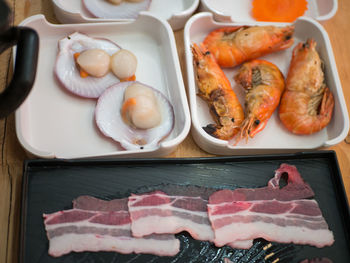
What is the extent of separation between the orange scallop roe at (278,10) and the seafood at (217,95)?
41cm

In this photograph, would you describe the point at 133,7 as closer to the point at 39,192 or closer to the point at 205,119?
the point at 205,119

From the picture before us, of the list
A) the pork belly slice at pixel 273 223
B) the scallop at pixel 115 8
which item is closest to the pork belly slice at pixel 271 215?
the pork belly slice at pixel 273 223

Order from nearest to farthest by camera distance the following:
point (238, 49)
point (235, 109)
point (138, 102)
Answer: point (138, 102) < point (235, 109) < point (238, 49)

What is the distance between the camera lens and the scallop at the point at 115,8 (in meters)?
1.65

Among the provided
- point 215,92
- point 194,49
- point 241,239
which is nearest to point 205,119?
point 215,92

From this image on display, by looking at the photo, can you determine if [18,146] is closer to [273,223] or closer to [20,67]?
[20,67]

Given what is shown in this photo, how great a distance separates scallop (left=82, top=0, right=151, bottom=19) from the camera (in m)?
1.65

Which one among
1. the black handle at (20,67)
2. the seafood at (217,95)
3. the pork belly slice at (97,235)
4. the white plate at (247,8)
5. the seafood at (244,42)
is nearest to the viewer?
the black handle at (20,67)

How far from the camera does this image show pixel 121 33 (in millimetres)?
1639

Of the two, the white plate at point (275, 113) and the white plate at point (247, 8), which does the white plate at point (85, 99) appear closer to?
the white plate at point (275, 113)

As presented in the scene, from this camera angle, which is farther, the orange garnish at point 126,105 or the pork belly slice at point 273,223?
the orange garnish at point 126,105

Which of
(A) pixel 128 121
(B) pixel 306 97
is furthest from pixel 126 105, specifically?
(B) pixel 306 97

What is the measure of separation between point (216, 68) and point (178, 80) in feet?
0.62

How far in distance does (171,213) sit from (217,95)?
0.49 m
